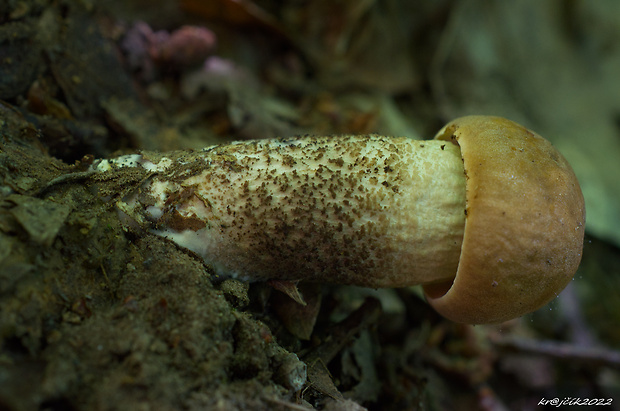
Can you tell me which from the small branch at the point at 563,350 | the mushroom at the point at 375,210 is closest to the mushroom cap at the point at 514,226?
the mushroom at the point at 375,210

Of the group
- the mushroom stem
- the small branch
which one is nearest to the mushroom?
the mushroom stem

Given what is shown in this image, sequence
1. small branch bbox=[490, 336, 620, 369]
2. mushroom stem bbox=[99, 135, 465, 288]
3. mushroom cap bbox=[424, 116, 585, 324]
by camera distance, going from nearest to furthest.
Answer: mushroom cap bbox=[424, 116, 585, 324] < mushroom stem bbox=[99, 135, 465, 288] < small branch bbox=[490, 336, 620, 369]

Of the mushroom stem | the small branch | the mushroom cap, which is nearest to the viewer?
the mushroom cap

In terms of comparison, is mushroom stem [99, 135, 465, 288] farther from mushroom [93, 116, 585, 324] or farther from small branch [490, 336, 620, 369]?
small branch [490, 336, 620, 369]

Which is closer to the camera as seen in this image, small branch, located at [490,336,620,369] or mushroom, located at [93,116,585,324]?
mushroom, located at [93,116,585,324]

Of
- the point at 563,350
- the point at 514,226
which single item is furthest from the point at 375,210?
the point at 563,350

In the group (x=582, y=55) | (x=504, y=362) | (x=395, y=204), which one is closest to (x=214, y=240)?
(x=395, y=204)

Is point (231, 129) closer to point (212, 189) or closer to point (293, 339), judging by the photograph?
point (212, 189)

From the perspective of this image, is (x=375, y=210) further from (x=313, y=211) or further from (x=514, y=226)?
(x=514, y=226)
